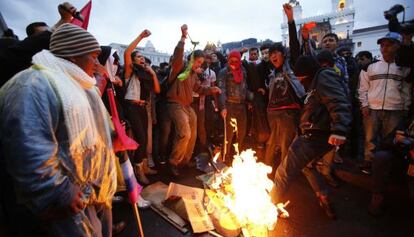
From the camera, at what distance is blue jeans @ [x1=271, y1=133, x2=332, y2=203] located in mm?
3322

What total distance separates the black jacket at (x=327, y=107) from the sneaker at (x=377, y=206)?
1.42m

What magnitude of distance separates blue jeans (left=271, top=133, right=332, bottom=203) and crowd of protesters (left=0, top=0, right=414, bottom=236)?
1 cm

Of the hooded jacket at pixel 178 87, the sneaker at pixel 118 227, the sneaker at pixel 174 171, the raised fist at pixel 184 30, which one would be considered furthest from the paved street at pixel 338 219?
the raised fist at pixel 184 30

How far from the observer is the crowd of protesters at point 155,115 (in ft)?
4.87

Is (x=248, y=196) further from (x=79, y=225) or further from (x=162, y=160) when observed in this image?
(x=162, y=160)

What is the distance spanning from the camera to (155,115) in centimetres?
582

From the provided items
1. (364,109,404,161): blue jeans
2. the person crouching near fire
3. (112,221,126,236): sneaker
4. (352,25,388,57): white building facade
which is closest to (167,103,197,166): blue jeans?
(112,221,126,236): sneaker

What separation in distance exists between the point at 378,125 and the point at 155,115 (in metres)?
4.93

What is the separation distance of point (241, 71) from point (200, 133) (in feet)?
6.21

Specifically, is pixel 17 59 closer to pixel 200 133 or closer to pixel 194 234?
pixel 194 234

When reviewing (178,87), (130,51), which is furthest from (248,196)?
(130,51)

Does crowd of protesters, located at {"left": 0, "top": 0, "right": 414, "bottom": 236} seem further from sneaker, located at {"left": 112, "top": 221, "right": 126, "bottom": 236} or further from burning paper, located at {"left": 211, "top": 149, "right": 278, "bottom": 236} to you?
burning paper, located at {"left": 211, "top": 149, "right": 278, "bottom": 236}

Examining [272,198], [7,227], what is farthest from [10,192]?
[272,198]

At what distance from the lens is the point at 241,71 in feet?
18.7
